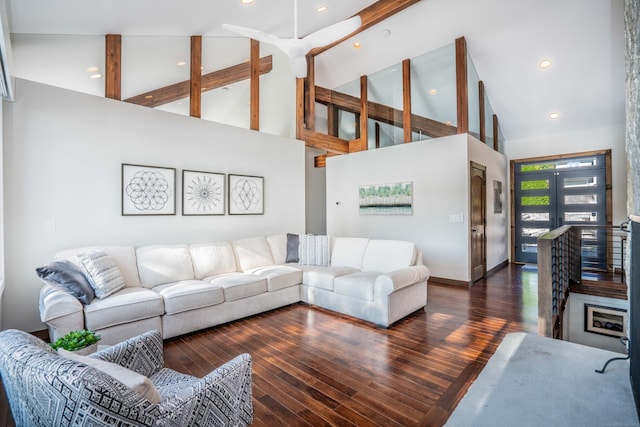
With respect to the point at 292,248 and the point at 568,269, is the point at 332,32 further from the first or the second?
the point at 568,269

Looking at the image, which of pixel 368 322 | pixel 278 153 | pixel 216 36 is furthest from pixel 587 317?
pixel 216 36

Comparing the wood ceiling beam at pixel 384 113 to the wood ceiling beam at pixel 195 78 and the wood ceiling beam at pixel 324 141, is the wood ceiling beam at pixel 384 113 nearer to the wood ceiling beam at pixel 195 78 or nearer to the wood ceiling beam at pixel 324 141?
the wood ceiling beam at pixel 324 141

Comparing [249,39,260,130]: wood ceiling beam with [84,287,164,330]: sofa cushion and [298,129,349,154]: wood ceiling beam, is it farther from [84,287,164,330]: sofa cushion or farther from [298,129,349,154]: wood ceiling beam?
[84,287,164,330]: sofa cushion

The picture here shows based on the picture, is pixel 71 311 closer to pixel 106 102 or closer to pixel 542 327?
pixel 106 102

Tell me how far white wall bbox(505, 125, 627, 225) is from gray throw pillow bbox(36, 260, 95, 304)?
27.2 ft

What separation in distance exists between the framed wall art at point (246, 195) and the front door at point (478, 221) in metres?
3.59

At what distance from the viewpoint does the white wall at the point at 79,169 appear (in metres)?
3.08

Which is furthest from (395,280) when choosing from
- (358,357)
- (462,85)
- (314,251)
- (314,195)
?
(314,195)

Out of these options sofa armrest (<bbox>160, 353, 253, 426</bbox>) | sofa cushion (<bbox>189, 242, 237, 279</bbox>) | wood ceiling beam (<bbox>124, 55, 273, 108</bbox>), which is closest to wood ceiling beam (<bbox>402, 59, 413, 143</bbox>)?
wood ceiling beam (<bbox>124, 55, 273, 108</bbox>)

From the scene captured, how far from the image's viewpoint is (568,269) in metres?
3.61

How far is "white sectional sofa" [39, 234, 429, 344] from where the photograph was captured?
8.91 feet

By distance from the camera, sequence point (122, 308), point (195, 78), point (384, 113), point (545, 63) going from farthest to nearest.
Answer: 1. point (384, 113)
2. point (545, 63)
3. point (195, 78)
4. point (122, 308)

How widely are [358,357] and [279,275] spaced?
1.65 m

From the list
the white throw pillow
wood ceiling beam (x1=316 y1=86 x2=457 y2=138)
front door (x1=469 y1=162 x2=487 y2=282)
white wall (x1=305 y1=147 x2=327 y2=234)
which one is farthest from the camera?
white wall (x1=305 y1=147 x2=327 y2=234)
